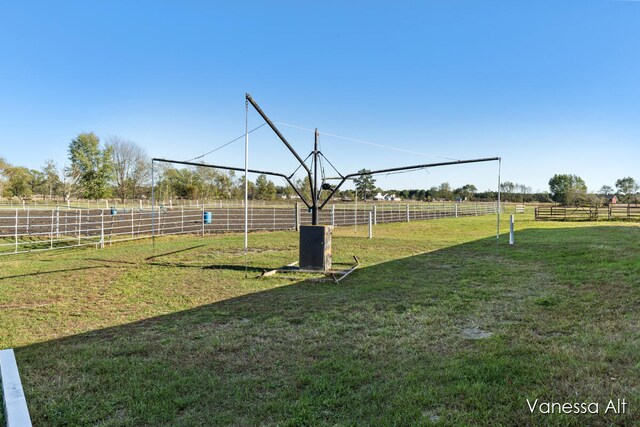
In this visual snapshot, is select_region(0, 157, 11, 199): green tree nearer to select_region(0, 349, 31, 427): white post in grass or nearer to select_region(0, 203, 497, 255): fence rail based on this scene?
select_region(0, 203, 497, 255): fence rail

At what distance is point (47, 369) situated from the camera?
3049 mm

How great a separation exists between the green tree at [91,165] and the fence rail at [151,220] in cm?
1873

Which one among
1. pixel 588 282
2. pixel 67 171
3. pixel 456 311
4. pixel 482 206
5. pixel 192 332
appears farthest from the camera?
pixel 67 171

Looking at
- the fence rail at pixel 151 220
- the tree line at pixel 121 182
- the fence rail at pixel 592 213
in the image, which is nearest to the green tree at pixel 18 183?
the tree line at pixel 121 182

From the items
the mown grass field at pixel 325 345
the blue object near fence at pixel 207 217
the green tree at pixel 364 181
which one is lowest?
the mown grass field at pixel 325 345

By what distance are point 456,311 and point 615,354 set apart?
1747 mm

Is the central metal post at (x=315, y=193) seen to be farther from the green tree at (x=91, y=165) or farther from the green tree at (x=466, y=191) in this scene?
the green tree at (x=466, y=191)

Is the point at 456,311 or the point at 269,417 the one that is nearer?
the point at 269,417

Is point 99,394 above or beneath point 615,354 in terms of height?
beneath

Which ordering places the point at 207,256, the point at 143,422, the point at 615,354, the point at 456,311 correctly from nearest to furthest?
the point at 143,422, the point at 615,354, the point at 456,311, the point at 207,256

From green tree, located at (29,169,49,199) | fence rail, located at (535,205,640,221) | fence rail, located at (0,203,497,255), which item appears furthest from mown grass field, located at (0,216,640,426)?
green tree, located at (29,169,49,199)

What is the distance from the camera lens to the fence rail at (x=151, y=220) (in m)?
12.0

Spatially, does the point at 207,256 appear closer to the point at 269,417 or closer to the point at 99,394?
the point at 99,394

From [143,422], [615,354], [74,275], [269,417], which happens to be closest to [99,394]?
[143,422]
